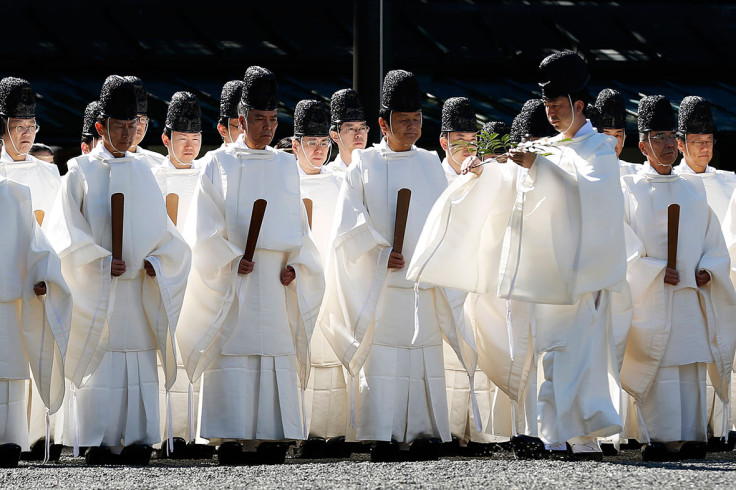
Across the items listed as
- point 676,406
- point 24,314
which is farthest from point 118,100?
point 676,406

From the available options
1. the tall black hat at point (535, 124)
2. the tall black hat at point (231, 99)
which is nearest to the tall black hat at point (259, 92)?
the tall black hat at point (231, 99)

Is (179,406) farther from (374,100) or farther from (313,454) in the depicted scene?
(374,100)

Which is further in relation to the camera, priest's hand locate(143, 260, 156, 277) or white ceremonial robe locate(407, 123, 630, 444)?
priest's hand locate(143, 260, 156, 277)

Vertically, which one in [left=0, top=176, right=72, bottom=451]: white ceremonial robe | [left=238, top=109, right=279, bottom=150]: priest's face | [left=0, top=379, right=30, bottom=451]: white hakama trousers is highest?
[left=238, top=109, right=279, bottom=150]: priest's face

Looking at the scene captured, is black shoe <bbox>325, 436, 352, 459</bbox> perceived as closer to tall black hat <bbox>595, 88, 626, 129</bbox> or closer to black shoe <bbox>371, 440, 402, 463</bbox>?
black shoe <bbox>371, 440, 402, 463</bbox>

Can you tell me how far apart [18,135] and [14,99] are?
287 millimetres

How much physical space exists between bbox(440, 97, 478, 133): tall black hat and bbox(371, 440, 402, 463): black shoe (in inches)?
98.6

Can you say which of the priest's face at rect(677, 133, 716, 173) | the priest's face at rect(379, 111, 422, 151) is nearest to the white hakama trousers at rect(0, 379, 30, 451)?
the priest's face at rect(379, 111, 422, 151)

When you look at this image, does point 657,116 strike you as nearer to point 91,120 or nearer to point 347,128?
point 347,128

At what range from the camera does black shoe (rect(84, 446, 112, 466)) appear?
346 inches

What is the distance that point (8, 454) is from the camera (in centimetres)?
852

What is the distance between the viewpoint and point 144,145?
15680 millimetres

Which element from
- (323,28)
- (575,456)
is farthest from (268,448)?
(323,28)

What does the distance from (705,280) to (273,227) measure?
291 centimetres
